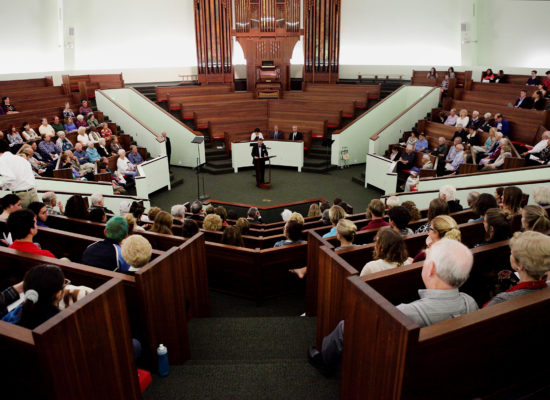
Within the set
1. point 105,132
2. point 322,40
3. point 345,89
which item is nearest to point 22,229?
point 105,132

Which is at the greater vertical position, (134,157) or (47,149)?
(47,149)

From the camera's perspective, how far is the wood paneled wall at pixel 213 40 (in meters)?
12.1

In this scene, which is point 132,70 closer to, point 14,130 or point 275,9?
point 275,9

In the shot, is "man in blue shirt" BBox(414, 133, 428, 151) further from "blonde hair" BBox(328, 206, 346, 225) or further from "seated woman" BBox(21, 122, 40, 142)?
"seated woman" BBox(21, 122, 40, 142)

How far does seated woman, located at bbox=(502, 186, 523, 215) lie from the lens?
3.22 meters

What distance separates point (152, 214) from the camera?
4.00m

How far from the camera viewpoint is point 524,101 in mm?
7945

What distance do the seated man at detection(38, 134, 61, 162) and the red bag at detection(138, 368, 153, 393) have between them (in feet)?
20.5

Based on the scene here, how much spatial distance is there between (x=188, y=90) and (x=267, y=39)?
3.01 m

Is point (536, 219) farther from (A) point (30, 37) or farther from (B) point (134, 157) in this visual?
(A) point (30, 37)

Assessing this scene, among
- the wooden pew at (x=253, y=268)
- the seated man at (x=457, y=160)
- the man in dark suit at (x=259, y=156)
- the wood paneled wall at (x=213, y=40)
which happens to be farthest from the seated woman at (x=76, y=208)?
the wood paneled wall at (x=213, y=40)

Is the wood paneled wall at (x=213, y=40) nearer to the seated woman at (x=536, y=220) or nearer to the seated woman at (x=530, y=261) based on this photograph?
the seated woman at (x=536, y=220)

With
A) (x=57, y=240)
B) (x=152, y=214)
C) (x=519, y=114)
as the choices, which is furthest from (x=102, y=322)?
(x=519, y=114)

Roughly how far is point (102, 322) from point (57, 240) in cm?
177
